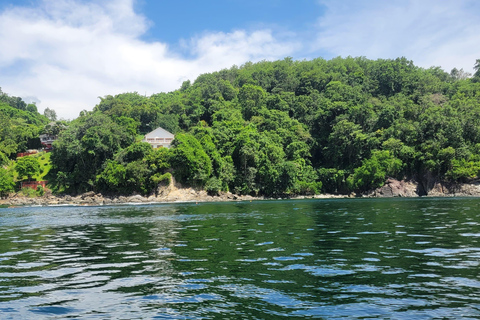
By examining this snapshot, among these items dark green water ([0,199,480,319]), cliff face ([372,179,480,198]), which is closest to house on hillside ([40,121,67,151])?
cliff face ([372,179,480,198])

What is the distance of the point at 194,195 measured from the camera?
95.4m

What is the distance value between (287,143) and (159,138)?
4378cm

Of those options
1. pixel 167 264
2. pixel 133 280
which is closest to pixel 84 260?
pixel 167 264

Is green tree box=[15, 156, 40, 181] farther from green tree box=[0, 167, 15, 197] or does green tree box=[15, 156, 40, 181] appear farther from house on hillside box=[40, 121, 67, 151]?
house on hillside box=[40, 121, 67, 151]

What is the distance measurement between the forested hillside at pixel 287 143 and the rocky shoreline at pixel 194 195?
2363mm

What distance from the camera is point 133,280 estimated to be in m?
11.8

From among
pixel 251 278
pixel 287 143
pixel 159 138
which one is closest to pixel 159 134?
pixel 159 138

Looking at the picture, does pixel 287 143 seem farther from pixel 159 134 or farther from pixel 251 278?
pixel 251 278

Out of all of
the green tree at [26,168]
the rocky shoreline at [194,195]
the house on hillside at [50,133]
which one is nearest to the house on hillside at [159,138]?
the rocky shoreline at [194,195]

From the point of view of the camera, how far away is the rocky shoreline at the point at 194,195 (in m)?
93.9

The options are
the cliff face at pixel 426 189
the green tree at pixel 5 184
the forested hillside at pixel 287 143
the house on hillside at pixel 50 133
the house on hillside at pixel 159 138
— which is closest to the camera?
the cliff face at pixel 426 189

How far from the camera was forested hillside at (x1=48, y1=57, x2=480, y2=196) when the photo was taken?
97938 millimetres

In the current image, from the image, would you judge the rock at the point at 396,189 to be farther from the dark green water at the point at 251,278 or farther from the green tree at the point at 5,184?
the green tree at the point at 5,184

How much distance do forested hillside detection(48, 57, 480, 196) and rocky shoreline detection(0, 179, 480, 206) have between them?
7.75 ft
